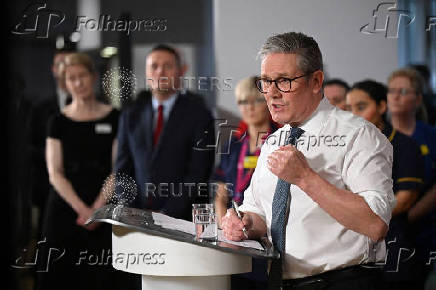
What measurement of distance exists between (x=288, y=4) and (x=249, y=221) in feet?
4.61

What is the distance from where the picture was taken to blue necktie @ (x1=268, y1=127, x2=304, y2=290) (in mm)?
2072

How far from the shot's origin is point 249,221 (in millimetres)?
2180

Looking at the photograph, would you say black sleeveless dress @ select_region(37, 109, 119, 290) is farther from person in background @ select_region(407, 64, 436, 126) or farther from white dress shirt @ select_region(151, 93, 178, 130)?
person in background @ select_region(407, 64, 436, 126)

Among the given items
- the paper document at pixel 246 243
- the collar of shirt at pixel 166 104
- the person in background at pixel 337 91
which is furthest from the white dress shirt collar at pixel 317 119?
the collar of shirt at pixel 166 104

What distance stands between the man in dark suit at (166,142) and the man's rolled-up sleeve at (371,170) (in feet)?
4.89

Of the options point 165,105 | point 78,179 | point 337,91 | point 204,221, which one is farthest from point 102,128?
point 204,221

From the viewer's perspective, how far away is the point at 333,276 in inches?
79.5

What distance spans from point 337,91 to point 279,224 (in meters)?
1.56

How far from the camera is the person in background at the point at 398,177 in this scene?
3355 mm

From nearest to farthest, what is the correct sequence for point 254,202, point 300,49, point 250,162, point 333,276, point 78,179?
point 333,276 → point 300,49 → point 254,202 → point 250,162 → point 78,179
